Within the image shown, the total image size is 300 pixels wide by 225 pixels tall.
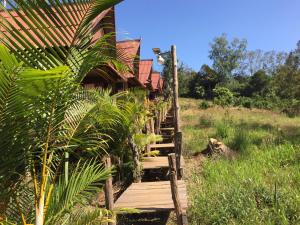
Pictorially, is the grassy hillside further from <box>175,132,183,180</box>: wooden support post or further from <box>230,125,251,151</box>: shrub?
<box>175,132,183,180</box>: wooden support post

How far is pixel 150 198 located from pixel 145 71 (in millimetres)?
21217

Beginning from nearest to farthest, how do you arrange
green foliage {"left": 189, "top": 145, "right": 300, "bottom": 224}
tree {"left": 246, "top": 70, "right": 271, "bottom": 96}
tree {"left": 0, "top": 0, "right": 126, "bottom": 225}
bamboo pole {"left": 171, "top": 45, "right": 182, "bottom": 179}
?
tree {"left": 0, "top": 0, "right": 126, "bottom": 225} → green foliage {"left": 189, "top": 145, "right": 300, "bottom": 224} → bamboo pole {"left": 171, "top": 45, "right": 182, "bottom": 179} → tree {"left": 246, "top": 70, "right": 271, "bottom": 96}

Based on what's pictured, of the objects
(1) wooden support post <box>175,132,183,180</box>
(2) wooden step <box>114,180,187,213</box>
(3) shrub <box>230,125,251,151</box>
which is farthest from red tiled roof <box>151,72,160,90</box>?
(2) wooden step <box>114,180,187,213</box>

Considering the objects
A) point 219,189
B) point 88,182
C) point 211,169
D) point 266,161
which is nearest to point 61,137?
point 88,182

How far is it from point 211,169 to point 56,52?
6358mm

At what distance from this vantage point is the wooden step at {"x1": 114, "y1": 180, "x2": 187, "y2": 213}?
5.61 meters

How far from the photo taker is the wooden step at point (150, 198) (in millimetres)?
5605

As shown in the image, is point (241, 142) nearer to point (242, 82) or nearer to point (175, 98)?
point (175, 98)

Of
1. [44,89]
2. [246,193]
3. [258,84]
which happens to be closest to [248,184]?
[246,193]

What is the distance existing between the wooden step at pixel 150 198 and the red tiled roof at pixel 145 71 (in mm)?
18485

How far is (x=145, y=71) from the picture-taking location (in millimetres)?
26875

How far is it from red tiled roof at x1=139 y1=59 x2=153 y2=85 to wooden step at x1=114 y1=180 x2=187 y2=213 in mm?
18485

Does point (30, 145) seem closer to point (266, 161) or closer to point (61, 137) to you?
point (61, 137)

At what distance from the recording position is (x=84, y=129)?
3.21 m
